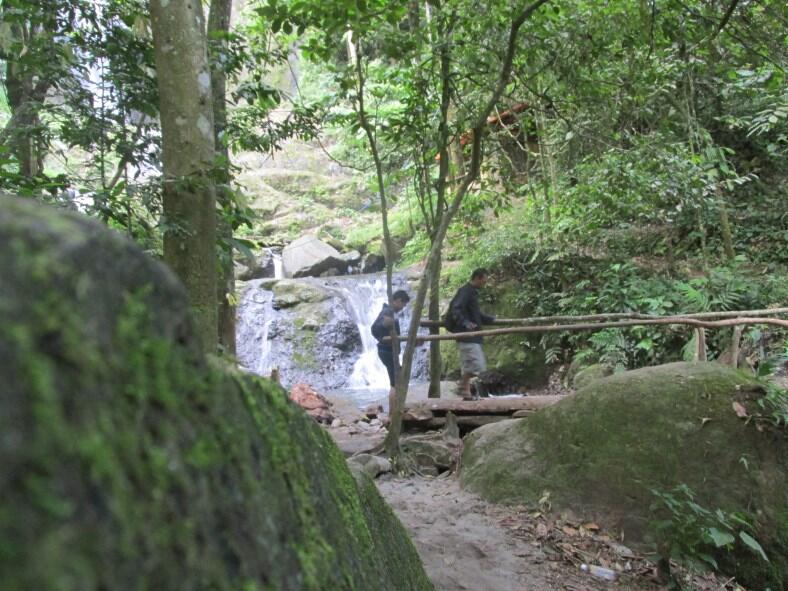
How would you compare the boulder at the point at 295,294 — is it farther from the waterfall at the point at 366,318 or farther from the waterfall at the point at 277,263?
the waterfall at the point at 277,263

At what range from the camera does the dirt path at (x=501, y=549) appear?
305 centimetres

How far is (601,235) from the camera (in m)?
10.6

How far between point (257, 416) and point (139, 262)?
1.06ft

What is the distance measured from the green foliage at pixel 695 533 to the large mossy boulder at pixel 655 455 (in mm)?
163

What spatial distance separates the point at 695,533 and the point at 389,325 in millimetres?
3492

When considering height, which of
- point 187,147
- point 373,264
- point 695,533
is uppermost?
point 373,264

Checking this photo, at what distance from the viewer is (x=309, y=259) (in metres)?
17.8

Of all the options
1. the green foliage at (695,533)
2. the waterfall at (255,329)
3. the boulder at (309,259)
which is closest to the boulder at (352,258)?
the boulder at (309,259)

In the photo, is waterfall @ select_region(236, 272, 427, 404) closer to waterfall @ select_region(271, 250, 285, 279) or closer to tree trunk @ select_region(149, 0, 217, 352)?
waterfall @ select_region(271, 250, 285, 279)

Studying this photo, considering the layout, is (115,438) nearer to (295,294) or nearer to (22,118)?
(22,118)

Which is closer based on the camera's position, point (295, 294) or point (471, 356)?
point (471, 356)

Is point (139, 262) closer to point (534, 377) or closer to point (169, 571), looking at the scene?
point (169, 571)

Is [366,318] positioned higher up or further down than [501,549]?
higher up

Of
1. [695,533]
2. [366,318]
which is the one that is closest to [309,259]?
[366,318]
